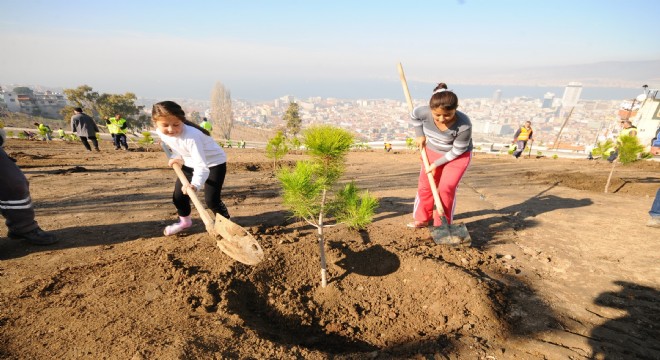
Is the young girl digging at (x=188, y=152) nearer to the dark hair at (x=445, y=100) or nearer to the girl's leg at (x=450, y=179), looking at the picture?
the dark hair at (x=445, y=100)

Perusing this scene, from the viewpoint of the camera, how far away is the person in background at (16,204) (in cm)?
273

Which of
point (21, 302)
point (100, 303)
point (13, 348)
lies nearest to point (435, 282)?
point (100, 303)

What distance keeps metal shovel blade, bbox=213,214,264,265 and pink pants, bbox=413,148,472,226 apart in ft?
7.27

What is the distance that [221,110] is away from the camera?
42781mm

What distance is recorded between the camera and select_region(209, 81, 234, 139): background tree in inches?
1665

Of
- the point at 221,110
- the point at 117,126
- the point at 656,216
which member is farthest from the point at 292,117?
the point at 656,216

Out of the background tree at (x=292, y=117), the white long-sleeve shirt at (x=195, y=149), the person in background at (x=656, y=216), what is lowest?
the background tree at (x=292, y=117)

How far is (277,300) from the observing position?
7.69 ft

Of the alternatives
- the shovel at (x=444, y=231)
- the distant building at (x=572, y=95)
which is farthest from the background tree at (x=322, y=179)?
the distant building at (x=572, y=95)

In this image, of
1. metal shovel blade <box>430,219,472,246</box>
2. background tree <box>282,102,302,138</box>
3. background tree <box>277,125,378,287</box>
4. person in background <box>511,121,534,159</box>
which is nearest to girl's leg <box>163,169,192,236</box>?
background tree <box>277,125,378,287</box>

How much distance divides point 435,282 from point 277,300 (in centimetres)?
139

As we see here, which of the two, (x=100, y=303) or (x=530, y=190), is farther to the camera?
(x=530, y=190)

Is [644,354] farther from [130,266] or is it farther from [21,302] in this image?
[21,302]

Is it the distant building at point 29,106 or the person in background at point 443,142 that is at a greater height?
the person in background at point 443,142
